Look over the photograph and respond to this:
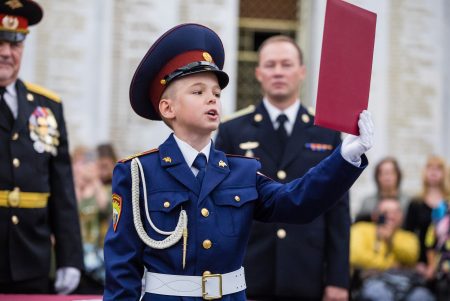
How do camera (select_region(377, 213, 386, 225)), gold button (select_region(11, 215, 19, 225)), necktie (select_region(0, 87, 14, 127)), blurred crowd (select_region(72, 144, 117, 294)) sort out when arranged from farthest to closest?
1. camera (select_region(377, 213, 386, 225))
2. blurred crowd (select_region(72, 144, 117, 294))
3. necktie (select_region(0, 87, 14, 127))
4. gold button (select_region(11, 215, 19, 225))

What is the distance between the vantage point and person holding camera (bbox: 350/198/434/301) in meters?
6.80

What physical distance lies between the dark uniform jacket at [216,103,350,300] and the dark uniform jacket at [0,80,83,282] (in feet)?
2.80

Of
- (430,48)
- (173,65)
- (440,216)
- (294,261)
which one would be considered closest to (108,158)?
(440,216)

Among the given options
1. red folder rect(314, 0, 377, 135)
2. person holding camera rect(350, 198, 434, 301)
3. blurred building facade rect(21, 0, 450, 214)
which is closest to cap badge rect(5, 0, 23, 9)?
red folder rect(314, 0, 377, 135)

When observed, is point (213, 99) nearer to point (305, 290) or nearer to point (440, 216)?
point (305, 290)

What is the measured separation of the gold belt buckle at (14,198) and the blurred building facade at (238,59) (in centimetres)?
568

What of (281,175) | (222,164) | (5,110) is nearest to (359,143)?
(222,164)

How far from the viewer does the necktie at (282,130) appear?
445cm

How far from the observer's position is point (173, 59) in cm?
302

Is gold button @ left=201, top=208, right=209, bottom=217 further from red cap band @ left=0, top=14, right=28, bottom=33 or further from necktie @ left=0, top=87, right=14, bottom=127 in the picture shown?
red cap band @ left=0, top=14, right=28, bottom=33

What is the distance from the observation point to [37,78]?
32.5ft

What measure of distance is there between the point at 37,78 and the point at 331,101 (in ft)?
25.0

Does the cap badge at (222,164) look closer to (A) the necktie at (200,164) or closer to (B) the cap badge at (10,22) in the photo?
(A) the necktie at (200,164)

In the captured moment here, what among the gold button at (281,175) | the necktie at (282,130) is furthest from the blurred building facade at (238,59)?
the gold button at (281,175)
